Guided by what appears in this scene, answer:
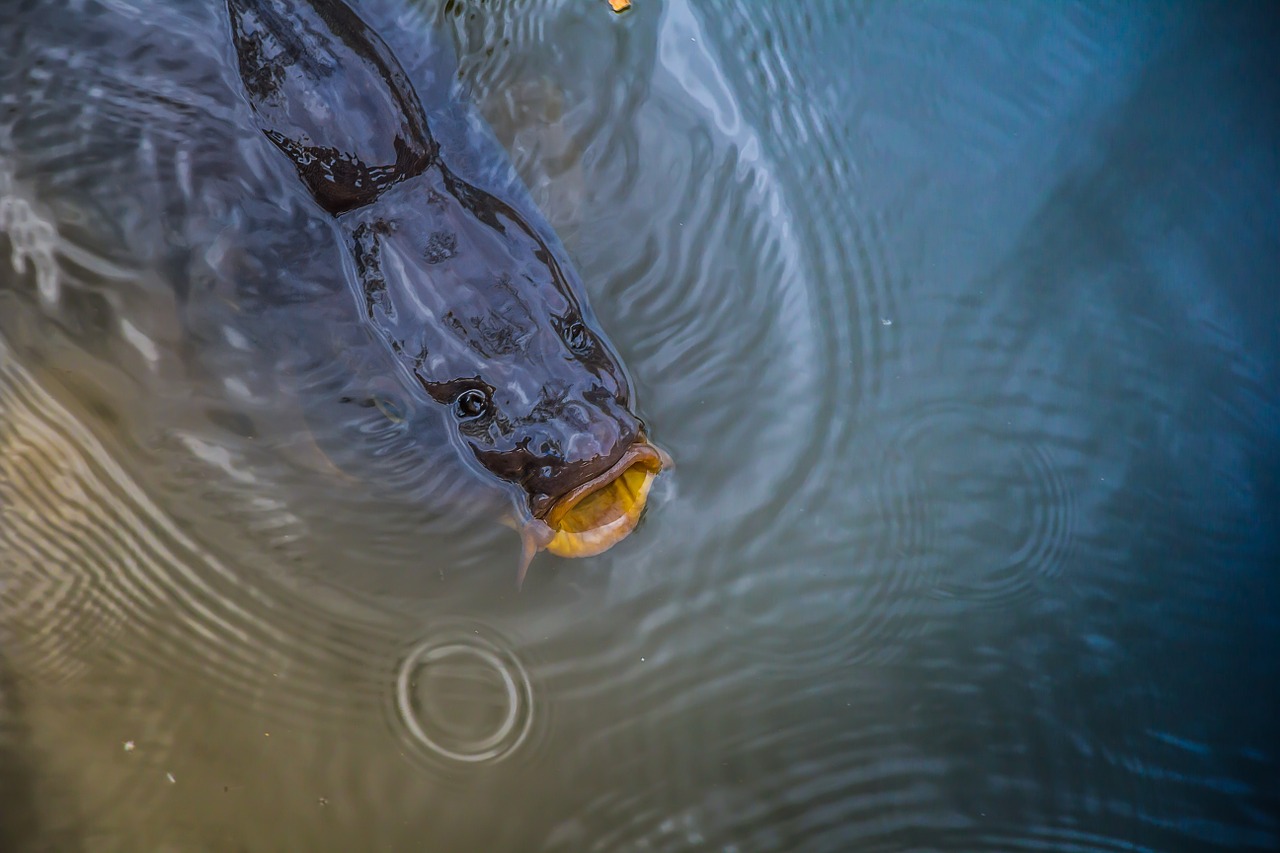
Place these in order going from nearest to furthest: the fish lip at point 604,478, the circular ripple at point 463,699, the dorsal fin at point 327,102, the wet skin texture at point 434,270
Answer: the fish lip at point 604,478, the wet skin texture at point 434,270, the circular ripple at point 463,699, the dorsal fin at point 327,102

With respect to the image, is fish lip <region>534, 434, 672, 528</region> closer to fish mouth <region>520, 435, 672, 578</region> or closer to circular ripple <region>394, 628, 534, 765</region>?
fish mouth <region>520, 435, 672, 578</region>

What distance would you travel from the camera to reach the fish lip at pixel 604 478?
8.46 feet

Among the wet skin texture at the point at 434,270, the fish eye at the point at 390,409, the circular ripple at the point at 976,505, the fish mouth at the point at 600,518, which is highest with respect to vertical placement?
the circular ripple at the point at 976,505

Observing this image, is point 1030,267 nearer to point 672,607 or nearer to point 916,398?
point 916,398

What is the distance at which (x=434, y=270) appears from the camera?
2.84 metres

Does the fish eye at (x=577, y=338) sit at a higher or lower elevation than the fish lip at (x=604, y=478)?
higher

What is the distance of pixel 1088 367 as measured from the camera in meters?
3.24

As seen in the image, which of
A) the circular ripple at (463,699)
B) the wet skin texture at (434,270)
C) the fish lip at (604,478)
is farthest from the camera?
the circular ripple at (463,699)

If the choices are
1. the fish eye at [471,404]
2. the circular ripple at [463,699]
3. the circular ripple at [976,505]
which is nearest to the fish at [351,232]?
the fish eye at [471,404]

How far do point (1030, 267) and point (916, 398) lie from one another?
2.30ft

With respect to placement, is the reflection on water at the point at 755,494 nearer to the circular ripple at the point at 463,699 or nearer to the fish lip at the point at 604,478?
the circular ripple at the point at 463,699

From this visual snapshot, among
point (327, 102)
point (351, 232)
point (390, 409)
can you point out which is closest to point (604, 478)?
point (390, 409)

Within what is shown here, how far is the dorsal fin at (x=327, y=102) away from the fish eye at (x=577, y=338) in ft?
2.48

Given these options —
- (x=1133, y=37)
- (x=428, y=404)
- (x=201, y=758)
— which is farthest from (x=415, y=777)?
(x=1133, y=37)
